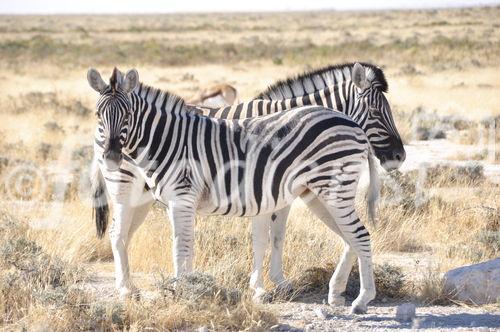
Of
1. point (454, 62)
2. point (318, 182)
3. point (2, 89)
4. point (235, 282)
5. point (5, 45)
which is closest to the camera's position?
point (318, 182)

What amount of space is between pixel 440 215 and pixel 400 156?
1.98m

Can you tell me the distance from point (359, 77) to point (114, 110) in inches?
104

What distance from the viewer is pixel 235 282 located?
6.42 meters

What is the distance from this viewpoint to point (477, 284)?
6277 mm

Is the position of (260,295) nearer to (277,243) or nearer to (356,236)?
(277,243)

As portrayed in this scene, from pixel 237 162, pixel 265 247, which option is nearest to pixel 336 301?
pixel 265 247

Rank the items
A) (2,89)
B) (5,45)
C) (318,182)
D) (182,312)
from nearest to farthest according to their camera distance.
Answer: (182,312) < (318,182) < (2,89) < (5,45)

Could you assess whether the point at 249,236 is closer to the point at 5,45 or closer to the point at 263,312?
the point at 263,312

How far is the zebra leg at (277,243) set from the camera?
668 cm

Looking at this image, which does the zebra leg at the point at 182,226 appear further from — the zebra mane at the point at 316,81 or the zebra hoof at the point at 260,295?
the zebra mane at the point at 316,81

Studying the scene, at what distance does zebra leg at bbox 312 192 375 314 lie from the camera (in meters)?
5.88

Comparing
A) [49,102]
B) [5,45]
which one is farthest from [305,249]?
[5,45]

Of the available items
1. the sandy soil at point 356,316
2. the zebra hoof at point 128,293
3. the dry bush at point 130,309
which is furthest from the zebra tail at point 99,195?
the dry bush at point 130,309

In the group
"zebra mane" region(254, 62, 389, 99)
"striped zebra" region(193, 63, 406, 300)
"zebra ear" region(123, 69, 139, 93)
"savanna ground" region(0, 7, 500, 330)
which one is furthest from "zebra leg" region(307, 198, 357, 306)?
"zebra ear" region(123, 69, 139, 93)
